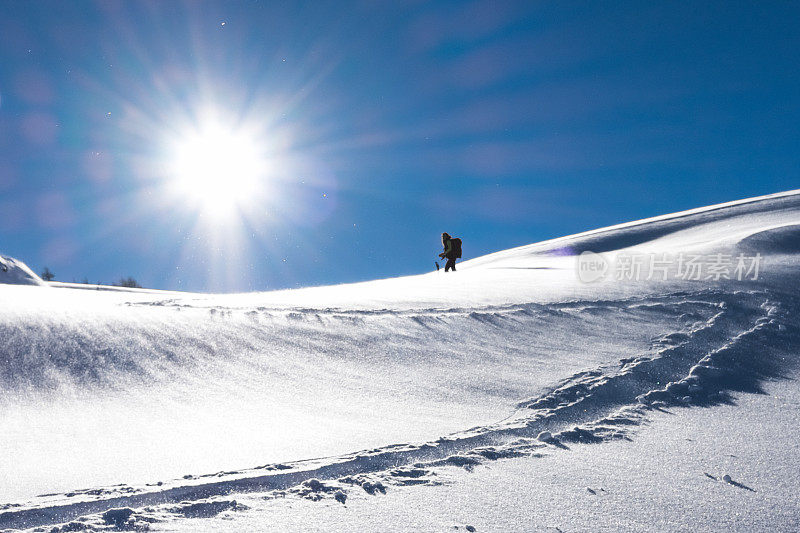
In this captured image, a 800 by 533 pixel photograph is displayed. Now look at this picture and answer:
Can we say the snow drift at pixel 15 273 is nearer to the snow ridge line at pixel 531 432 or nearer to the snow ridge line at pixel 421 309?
the snow ridge line at pixel 421 309

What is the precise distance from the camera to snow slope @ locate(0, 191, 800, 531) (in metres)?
1.50

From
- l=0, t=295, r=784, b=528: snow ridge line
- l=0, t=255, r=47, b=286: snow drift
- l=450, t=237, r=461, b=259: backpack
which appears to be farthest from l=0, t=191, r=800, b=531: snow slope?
l=0, t=255, r=47, b=286: snow drift

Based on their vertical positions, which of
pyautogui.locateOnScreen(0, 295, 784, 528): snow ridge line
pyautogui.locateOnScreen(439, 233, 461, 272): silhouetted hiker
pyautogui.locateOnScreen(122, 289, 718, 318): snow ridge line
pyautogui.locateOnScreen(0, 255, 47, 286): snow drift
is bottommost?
pyautogui.locateOnScreen(0, 295, 784, 528): snow ridge line

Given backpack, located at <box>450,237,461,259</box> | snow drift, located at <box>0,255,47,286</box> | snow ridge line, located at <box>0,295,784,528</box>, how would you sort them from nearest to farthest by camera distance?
snow ridge line, located at <box>0,295,784,528</box>
backpack, located at <box>450,237,461,259</box>
snow drift, located at <box>0,255,47,286</box>

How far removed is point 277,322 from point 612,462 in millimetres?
2243

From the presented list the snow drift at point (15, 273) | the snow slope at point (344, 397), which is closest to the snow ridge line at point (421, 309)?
the snow slope at point (344, 397)

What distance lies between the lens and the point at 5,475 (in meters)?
1.51

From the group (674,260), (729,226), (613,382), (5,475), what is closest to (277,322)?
(5,475)

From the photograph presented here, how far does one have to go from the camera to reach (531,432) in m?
2.14

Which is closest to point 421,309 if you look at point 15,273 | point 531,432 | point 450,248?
point 531,432

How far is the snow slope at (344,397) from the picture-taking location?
1.50m

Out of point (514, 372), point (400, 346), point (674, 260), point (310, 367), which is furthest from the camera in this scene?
point (674, 260)

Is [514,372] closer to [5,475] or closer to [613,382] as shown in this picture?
[613,382]

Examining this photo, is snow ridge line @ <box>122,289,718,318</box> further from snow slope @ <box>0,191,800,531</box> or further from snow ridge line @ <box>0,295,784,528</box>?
snow ridge line @ <box>0,295,784,528</box>
